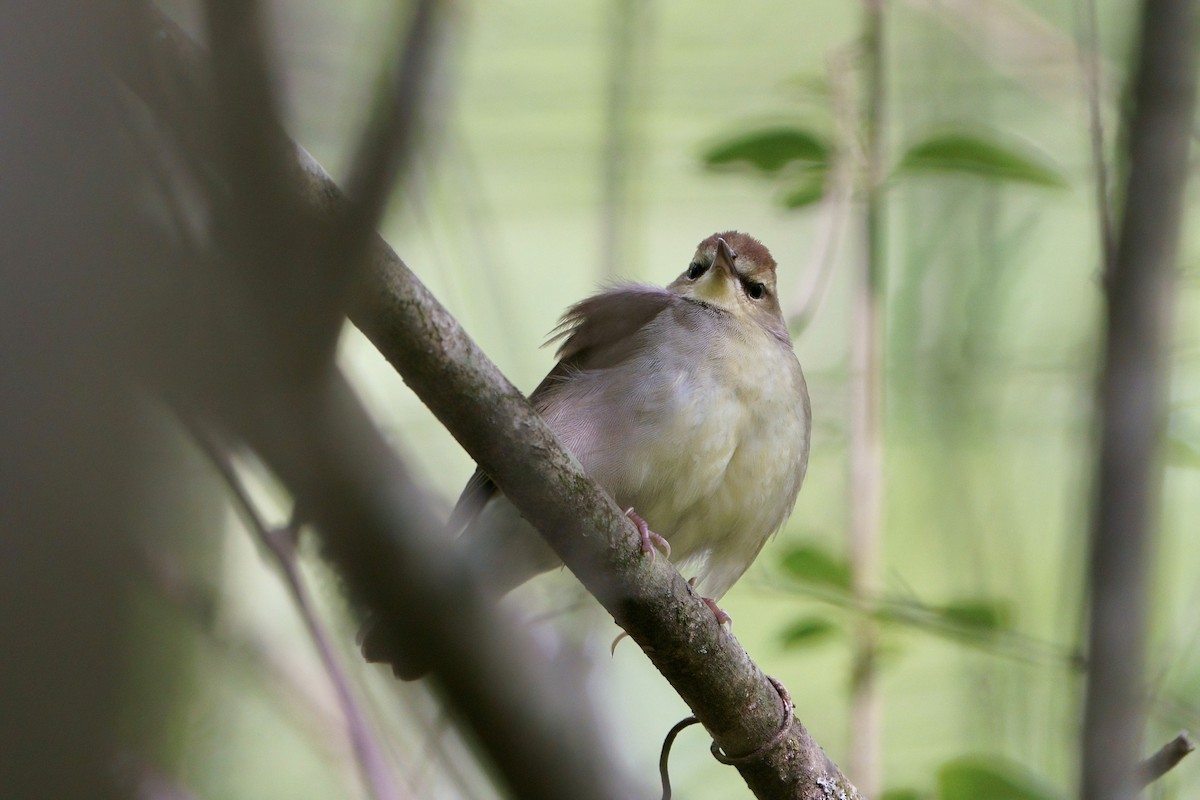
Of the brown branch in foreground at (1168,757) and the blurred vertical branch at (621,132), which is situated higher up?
the blurred vertical branch at (621,132)

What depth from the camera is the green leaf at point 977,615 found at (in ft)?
10.2

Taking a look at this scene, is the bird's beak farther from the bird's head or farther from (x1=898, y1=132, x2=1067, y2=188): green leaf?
(x1=898, y1=132, x2=1067, y2=188): green leaf

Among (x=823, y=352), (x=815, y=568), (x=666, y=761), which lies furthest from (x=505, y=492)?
(x=823, y=352)

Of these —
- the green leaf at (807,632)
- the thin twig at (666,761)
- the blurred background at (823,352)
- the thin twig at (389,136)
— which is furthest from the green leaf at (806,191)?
the thin twig at (389,136)

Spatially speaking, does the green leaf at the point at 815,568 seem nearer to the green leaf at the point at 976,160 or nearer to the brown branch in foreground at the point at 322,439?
the green leaf at the point at 976,160

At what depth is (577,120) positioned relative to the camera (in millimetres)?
5656

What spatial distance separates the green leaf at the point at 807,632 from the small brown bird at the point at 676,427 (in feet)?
1.70

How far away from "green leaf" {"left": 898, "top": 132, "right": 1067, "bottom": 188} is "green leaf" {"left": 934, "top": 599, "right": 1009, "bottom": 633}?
104 cm

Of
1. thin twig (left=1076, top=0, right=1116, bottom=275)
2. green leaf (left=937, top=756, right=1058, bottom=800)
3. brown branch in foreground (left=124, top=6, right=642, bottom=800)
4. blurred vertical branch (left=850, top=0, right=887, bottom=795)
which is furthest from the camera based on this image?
blurred vertical branch (left=850, top=0, right=887, bottom=795)

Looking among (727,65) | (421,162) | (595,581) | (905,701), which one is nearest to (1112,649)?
(595,581)

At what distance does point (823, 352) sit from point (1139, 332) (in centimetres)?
372

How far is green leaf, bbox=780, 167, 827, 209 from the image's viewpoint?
3562 millimetres

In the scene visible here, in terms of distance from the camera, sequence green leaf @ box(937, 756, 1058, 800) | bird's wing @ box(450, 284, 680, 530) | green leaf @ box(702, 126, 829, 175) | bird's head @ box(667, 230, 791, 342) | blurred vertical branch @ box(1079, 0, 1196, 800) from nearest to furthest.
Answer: blurred vertical branch @ box(1079, 0, 1196, 800), green leaf @ box(937, 756, 1058, 800), green leaf @ box(702, 126, 829, 175), bird's wing @ box(450, 284, 680, 530), bird's head @ box(667, 230, 791, 342)

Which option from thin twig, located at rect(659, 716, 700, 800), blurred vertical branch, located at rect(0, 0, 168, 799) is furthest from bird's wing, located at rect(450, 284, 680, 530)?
blurred vertical branch, located at rect(0, 0, 168, 799)
